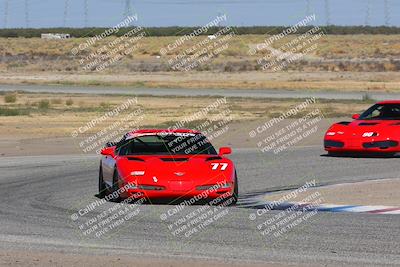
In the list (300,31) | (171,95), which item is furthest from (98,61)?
(300,31)

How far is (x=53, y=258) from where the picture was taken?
11039 mm

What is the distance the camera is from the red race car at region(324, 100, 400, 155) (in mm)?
24562

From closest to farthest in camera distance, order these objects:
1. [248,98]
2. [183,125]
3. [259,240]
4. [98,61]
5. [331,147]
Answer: [259,240] < [331,147] < [183,125] < [248,98] < [98,61]

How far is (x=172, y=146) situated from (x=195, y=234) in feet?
14.7

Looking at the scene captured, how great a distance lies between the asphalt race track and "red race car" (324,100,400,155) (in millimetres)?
4541

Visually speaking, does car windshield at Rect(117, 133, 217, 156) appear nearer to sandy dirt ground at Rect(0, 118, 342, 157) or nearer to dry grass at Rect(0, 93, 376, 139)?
sandy dirt ground at Rect(0, 118, 342, 157)

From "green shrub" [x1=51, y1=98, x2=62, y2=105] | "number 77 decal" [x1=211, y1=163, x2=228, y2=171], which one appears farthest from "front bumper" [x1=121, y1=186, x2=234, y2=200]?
"green shrub" [x1=51, y1=98, x2=62, y2=105]

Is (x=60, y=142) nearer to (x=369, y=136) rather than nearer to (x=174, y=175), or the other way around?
(x=369, y=136)

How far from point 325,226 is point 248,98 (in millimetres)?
38176

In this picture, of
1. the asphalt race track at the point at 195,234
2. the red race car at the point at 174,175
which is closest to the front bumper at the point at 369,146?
the asphalt race track at the point at 195,234

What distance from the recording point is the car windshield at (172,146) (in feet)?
55.3

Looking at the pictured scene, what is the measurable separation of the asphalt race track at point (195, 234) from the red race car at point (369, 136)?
179 inches

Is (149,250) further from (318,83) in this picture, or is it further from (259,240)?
(318,83)

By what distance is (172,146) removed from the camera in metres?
17.1
